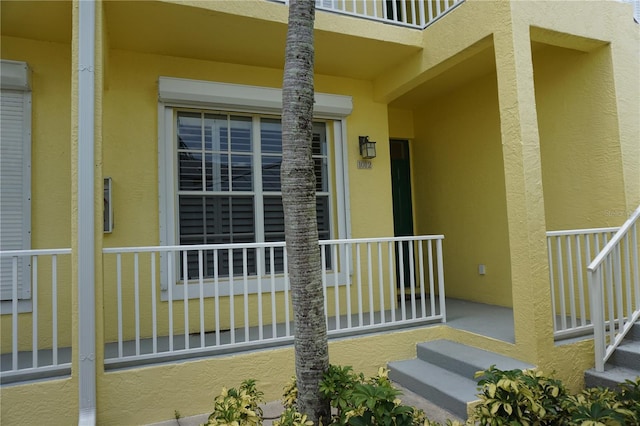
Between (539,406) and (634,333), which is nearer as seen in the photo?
(539,406)

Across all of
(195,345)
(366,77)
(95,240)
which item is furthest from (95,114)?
(366,77)

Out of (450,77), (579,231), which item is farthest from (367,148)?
(579,231)

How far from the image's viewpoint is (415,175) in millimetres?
6676

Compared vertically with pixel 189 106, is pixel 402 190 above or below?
below

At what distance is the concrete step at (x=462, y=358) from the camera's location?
341cm

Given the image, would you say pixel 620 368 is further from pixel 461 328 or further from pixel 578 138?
pixel 578 138

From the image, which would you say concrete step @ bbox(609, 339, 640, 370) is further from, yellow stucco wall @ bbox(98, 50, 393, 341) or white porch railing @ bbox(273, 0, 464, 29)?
white porch railing @ bbox(273, 0, 464, 29)

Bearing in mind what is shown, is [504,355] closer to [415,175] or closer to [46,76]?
[415,175]

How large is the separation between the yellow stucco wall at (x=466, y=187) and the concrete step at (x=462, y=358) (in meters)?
1.68

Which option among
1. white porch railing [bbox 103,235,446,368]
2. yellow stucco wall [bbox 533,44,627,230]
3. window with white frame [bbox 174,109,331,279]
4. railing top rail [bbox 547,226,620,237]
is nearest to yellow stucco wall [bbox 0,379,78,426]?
white porch railing [bbox 103,235,446,368]

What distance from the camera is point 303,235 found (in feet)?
→ 7.66

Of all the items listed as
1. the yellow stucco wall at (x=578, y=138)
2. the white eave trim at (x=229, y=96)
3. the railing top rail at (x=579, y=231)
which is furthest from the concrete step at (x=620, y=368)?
the white eave trim at (x=229, y=96)

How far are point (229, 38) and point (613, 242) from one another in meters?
4.00

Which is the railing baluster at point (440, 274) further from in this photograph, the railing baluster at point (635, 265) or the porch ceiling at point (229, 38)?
the porch ceiling at point (229, 38)
